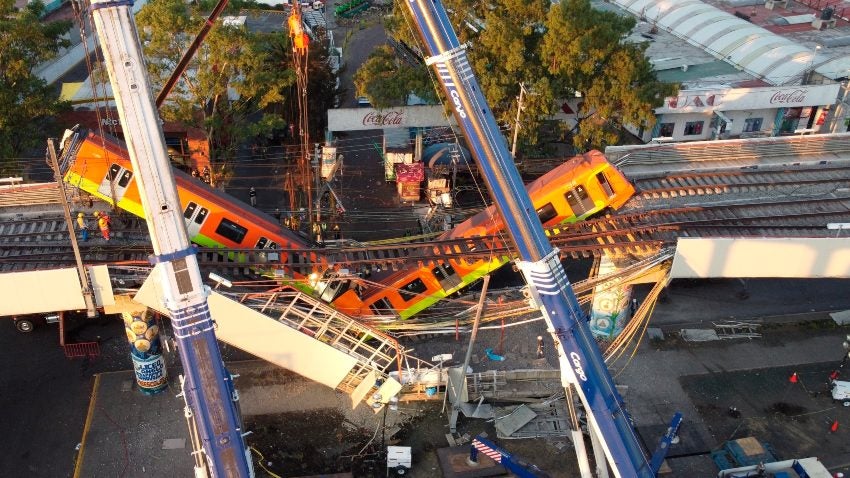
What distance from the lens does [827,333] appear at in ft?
91.8

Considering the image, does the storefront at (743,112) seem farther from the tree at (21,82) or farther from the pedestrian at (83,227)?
the tree at (21,82)

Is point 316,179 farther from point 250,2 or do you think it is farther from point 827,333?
point 827,333

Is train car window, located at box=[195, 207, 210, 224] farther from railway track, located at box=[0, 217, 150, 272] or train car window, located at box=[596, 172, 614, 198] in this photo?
train car window, located at box=[596, 172, 614, 198]

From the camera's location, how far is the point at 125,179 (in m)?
26.6

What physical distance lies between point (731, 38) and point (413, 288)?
30.2 metres

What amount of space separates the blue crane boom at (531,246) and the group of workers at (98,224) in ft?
47.6

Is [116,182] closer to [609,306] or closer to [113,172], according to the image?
[113,172]

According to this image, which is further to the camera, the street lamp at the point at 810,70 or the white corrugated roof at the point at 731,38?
the white corrugated roof at the point at 731,38

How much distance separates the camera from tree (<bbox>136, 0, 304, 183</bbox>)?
3100 centimetres

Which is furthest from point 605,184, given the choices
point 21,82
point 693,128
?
point 21,82

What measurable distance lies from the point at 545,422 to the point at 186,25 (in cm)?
2055

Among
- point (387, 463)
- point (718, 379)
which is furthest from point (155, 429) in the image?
point (718, 379)

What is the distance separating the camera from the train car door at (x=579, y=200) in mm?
27000

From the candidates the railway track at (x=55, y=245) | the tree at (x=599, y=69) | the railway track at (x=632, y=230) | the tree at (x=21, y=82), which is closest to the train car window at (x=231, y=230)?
the railway track at (x=632, y=230)
